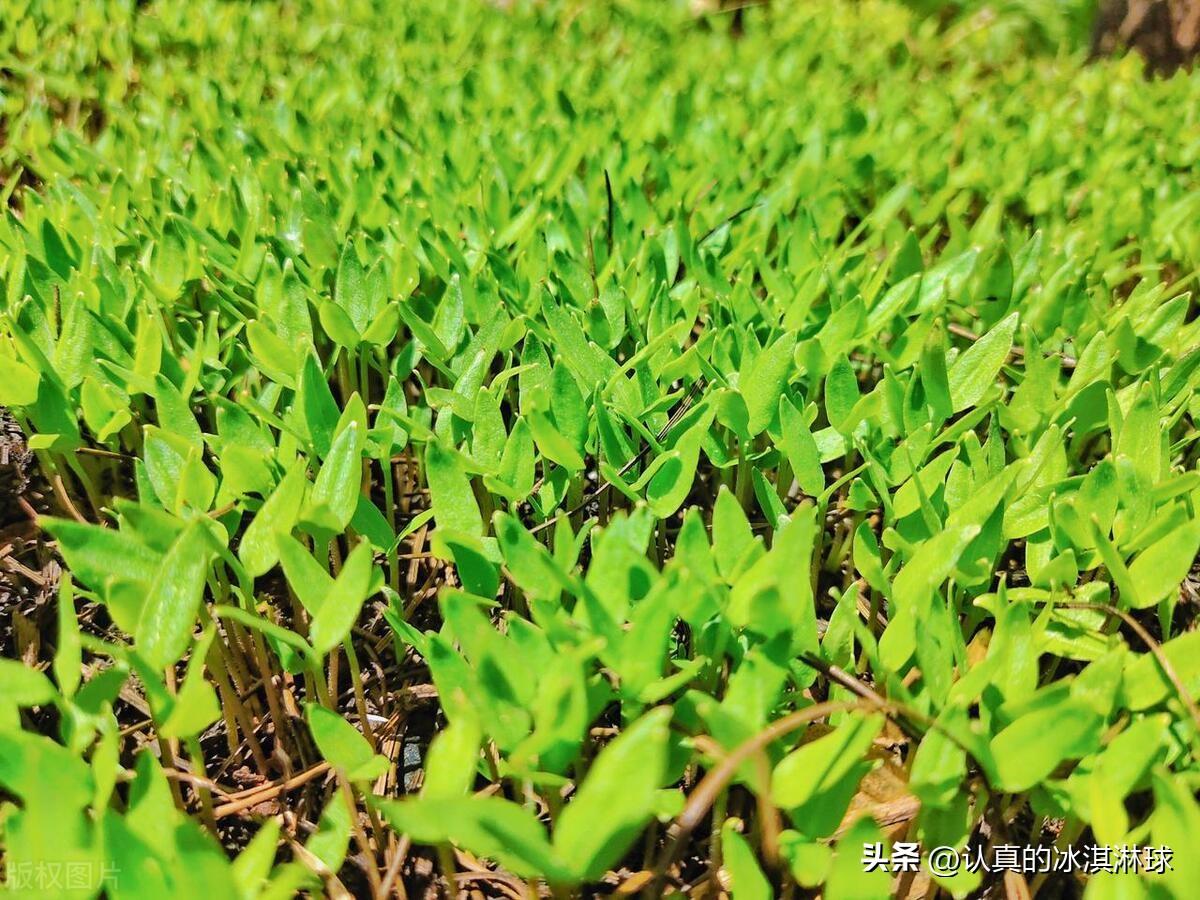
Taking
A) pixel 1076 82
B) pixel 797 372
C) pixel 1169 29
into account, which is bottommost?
pixel 797 372

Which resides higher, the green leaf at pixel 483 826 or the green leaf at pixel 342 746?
the green leaf at pixel 483 826

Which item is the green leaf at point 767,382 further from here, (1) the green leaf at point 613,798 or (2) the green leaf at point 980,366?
(1) the green leaf at point 613,798

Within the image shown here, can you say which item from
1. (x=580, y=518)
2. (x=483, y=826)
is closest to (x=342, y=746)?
(x=483, y=826)

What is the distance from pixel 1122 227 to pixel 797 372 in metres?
1.11

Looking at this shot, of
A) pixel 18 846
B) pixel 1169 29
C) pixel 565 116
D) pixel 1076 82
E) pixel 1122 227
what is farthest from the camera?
pixel 1169 29

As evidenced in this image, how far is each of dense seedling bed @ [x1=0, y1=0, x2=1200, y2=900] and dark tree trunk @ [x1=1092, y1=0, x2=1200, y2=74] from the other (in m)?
2.69

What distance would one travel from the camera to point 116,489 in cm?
162

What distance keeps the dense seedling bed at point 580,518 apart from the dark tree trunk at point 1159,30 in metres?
2.69

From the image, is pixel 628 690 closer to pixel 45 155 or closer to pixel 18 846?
pixel 18 846

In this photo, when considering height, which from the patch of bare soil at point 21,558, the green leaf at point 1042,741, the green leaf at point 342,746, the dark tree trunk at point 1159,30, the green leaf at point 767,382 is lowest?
the patch of bare soil at point 21,558

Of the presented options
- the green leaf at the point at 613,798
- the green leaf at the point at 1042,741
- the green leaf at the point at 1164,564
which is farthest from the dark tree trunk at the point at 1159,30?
the green leaf at the point at 613,798

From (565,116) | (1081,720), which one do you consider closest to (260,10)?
(565,116)

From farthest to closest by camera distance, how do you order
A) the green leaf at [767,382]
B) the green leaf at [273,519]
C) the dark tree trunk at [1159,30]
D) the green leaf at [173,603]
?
the dark tree trunk at [1159,30]
the green leaf at [767,382]
the green leaf at [273,519]
the green leaf at [173,603]

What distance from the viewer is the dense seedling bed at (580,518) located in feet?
3.03
